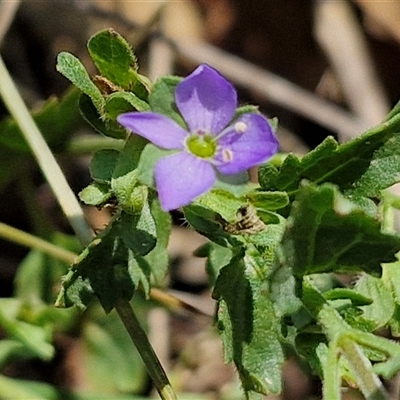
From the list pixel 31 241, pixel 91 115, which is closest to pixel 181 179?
pixel 91 115

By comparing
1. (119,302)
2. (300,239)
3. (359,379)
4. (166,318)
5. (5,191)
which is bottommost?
(166,318)

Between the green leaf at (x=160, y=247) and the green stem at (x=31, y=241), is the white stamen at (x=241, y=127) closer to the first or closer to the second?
the green leaf at (x=160, y=247)

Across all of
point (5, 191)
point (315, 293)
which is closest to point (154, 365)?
point (315, 293)


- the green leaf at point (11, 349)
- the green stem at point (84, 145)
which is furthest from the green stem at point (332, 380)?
the green stem at point (84, 145)

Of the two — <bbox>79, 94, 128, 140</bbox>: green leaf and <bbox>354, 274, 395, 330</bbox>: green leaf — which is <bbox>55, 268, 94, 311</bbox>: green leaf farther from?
<bbox>354, 274, 395, 330</bbox>: green leaf

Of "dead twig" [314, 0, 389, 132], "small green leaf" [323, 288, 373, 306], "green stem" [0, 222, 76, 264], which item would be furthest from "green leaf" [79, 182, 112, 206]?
"dead twig" [314, 0, 389, 132]

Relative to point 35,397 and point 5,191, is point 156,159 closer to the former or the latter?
point 35,397
